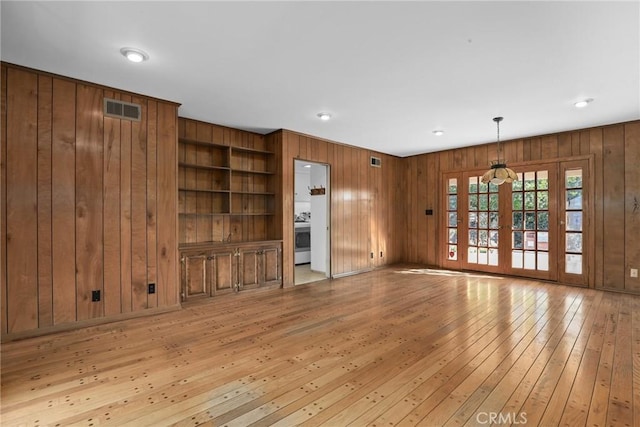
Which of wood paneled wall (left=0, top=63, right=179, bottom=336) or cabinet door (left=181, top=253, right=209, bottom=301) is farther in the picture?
cabinet door (left=181, top=253, right=209, bottom=301)

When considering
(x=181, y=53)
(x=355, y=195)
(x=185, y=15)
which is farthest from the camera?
(x=355, y=195)

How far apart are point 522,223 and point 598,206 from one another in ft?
3.58

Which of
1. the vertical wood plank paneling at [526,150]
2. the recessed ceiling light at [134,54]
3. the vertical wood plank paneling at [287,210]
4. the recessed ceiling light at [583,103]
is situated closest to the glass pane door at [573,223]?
the vertical wood plank paneling at [526,150]

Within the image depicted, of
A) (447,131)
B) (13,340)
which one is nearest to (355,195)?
(447,131)

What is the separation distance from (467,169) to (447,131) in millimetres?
1604

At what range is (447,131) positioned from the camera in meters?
5.23

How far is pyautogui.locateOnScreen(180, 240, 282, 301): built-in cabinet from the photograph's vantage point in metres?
4.15

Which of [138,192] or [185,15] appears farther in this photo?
[138,192]

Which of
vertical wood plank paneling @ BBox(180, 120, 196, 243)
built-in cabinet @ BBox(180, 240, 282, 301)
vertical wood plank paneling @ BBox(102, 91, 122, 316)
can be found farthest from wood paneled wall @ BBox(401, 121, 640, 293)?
vertical wood plank paneling @ BBox(102, 91, 122, 316)

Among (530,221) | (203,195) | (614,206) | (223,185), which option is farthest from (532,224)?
(203,195)

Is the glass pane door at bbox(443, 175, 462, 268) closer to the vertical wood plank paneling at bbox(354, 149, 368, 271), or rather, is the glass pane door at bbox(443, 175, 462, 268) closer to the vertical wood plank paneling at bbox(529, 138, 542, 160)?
the vertical wood plank paneling at bbox(529, 138, 542, 160)

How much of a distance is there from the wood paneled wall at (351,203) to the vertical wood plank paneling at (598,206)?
359cm

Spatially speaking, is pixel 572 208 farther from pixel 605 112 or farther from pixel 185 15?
pixel 185 15

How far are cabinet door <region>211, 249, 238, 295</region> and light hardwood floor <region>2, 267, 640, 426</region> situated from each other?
43 cm
